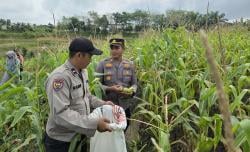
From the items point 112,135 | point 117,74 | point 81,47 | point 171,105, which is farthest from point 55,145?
point 117,74

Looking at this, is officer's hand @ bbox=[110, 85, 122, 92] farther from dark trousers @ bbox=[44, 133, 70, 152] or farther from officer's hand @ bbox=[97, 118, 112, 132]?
officer's hand @ bbox=[97, 118, 112, 132]

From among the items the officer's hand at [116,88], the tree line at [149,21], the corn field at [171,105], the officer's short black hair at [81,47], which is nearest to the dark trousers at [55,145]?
the corn field at [171,105]

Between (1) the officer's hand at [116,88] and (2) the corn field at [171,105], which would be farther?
(1) the officer's hand at [116,88]

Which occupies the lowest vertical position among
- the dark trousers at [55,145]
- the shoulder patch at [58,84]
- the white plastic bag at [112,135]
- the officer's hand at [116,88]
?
the dark trousers at [55,145]

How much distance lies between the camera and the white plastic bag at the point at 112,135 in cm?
223

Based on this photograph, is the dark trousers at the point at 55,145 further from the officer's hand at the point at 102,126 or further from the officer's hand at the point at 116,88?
the officer's hand at the point at 116,88

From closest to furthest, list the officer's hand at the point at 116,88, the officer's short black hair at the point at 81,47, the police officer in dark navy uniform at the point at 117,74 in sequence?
the officer's short black hair at the point at 81,47, the officer's hand at the point at 116,88, the police officer in dark navy uniform at the point at 117,74

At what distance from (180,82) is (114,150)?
3.08 feet

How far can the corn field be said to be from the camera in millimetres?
2061

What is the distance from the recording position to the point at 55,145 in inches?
91.4

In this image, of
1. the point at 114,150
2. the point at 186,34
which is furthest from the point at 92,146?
the point at 186,34

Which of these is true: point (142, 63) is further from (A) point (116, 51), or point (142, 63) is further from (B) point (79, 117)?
(B) point (79, 117)

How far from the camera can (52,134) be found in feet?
7.52

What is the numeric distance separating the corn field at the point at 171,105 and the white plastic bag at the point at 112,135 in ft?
0.54
